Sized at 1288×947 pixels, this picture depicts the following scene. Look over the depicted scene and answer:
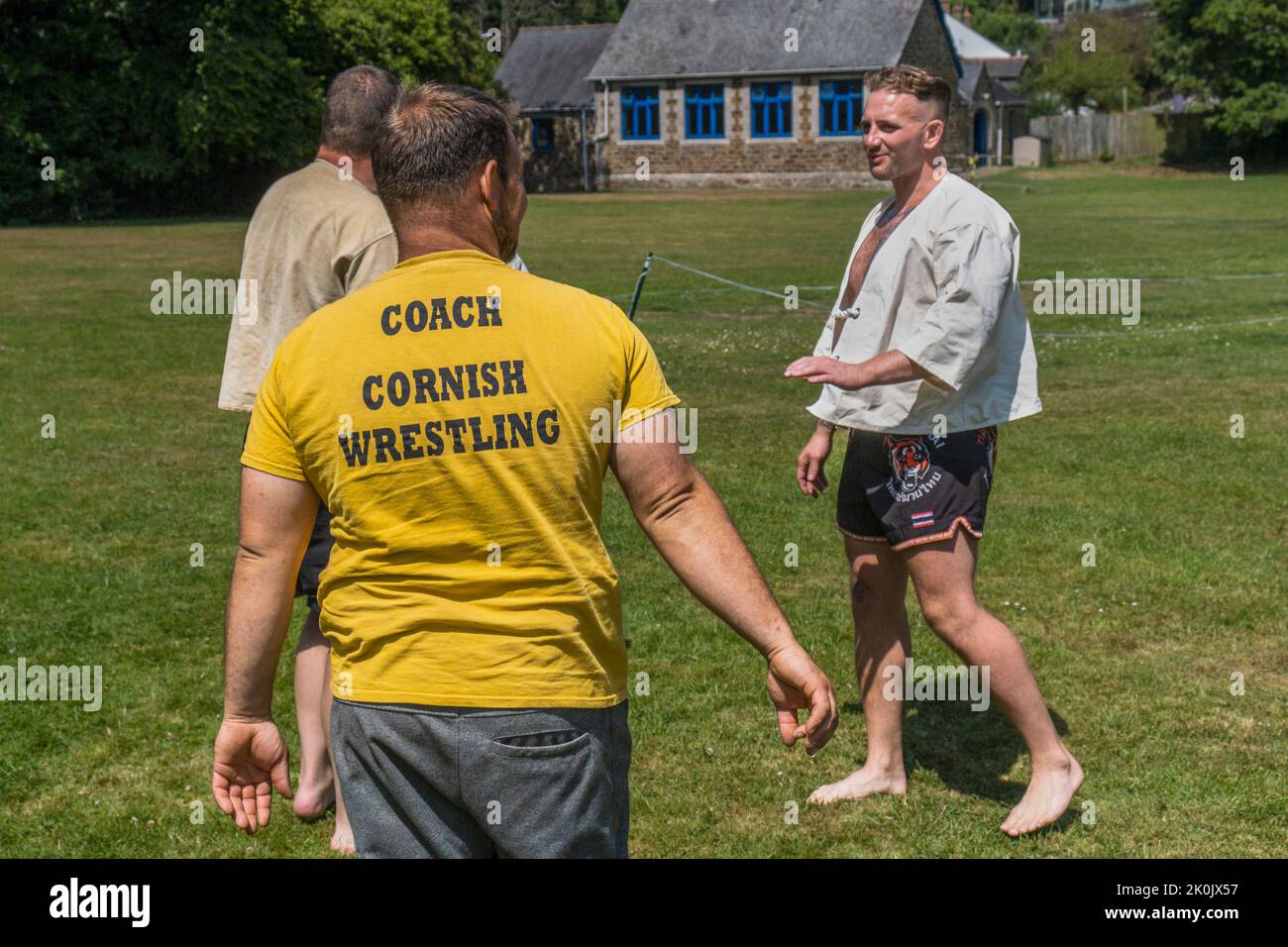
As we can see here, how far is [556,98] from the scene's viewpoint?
6531cm

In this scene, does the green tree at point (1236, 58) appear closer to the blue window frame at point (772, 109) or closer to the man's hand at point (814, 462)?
the blue window frame at point (772, 109)

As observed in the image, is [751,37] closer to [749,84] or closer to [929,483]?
[749,84]

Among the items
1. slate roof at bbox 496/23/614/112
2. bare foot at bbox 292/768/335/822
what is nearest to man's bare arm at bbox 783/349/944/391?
bare foot at bbox 292/768/335/822

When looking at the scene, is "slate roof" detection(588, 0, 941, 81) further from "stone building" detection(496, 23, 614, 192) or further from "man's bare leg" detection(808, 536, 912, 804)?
"man's bare leg" detection(808, 536, 912, 804)

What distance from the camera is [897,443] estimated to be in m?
4.68

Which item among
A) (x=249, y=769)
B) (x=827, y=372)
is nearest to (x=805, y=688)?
(x=249, y=769)

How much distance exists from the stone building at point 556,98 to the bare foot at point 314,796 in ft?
197

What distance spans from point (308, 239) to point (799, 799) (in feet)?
8.20

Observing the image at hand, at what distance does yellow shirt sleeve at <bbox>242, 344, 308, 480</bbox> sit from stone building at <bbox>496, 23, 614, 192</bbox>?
204 ft

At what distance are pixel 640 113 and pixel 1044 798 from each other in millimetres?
60243

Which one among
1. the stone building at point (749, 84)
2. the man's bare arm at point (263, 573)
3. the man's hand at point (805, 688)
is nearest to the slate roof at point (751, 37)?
the stone building at point (749, 84)

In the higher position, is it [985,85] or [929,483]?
[985,85]

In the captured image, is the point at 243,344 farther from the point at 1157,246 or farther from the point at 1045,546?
the point at 1157,246
